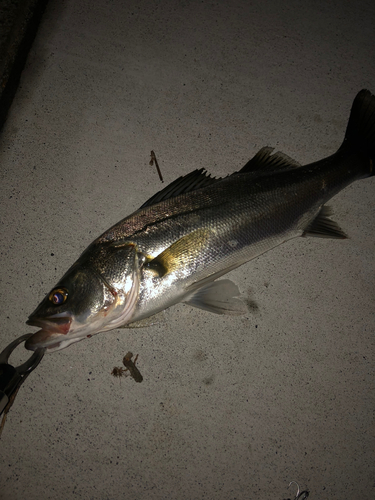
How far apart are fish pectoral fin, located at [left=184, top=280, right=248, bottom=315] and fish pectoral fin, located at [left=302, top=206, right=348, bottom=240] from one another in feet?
1.92

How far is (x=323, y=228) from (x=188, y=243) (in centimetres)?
91

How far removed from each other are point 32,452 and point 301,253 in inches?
86.5

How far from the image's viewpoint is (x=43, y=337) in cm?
137

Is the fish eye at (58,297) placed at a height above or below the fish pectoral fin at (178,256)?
above

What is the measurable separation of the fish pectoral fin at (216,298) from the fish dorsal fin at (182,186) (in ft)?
1.89

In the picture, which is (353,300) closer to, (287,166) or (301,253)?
(301,253)

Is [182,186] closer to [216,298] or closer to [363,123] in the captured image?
[216,298]

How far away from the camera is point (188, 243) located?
1500 millimetres

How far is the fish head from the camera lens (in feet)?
4.54

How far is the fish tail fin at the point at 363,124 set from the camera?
1.83 metres

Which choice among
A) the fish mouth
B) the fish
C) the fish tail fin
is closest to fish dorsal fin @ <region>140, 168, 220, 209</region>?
the fish

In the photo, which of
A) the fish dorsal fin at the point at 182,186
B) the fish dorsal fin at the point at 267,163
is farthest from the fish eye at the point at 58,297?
the fish dorsal fin at the point at 267,163

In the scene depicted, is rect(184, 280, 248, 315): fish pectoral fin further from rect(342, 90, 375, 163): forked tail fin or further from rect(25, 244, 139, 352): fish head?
rect(342, 90, 375, 163): forked tail fin

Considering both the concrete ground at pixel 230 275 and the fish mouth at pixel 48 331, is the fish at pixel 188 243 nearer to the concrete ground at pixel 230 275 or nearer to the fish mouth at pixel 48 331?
the fish mouth at pixel 48 331
